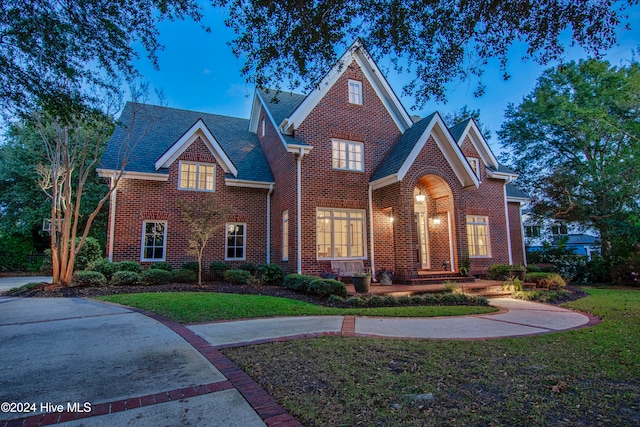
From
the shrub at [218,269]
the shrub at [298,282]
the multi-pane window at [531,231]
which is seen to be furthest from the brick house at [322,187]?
the multi-pane window at [531,231]

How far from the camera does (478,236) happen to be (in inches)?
617

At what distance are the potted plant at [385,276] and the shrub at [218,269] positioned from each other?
224 inches

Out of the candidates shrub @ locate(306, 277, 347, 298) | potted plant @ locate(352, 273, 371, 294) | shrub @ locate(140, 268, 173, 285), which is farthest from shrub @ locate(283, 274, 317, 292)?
shrub @ locate(140, 268, 173, 285)

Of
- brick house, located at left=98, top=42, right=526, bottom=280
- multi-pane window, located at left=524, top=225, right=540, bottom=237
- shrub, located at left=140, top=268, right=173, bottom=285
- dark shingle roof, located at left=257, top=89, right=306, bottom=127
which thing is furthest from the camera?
multi-pane window, located at left=524, top=225, right=540, bottom=237

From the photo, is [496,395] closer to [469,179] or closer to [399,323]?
[399,323]

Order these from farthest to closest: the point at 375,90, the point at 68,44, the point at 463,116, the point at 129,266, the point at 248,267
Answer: the point at 463,116
the point at 375,90
the point at 248,267
the point at 129,266
the point at 68,44

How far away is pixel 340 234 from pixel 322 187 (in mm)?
1876

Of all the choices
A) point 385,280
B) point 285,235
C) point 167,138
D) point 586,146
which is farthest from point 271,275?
point 586,146

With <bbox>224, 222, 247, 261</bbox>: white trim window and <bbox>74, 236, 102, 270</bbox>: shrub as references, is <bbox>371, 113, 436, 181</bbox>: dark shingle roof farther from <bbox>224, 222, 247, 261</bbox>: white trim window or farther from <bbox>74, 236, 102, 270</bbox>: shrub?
<bbox>74, 236, 102, 270</bbox>: shrub

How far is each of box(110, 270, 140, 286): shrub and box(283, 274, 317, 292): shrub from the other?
188 inches

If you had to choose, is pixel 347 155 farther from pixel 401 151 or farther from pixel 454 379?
pixel 454 379

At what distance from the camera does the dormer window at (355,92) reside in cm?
1391

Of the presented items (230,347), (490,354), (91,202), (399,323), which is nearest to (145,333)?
(230,347)

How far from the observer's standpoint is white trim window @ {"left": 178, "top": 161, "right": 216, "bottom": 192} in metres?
13.6
